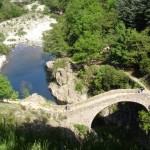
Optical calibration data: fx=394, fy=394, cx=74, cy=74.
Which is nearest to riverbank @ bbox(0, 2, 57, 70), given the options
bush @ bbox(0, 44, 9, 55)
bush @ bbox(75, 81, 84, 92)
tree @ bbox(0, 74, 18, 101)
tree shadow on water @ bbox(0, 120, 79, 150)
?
bush @ bbox(0, 44, 9, 55)

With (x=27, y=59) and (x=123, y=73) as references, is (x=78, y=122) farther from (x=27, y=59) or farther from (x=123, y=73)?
(x=27, y=59)

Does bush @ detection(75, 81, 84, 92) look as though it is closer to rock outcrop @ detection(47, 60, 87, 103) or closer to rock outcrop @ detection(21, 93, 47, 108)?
rock outcrop @ detection(47, 60, 87, 103)

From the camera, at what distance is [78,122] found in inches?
1342

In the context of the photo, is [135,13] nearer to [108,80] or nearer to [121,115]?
[108,80]

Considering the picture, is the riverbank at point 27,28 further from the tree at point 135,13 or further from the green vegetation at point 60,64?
the tree at point 135,13

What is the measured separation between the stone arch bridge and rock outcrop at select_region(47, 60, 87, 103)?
8.51m

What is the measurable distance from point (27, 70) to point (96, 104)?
73.4ft

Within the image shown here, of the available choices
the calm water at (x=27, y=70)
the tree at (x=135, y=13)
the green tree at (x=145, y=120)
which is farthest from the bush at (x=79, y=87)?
the green tree at (x=145, y=120)

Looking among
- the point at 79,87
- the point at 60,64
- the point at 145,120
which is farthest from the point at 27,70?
the point at 145,120

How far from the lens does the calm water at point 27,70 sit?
4901cm

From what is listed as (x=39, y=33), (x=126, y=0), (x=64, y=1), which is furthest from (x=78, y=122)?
(x=64, y=1)

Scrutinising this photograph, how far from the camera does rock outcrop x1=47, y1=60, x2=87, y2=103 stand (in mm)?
43344

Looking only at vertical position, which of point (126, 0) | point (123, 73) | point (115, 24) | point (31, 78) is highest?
point (126, 0)

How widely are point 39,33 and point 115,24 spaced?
978 inches
